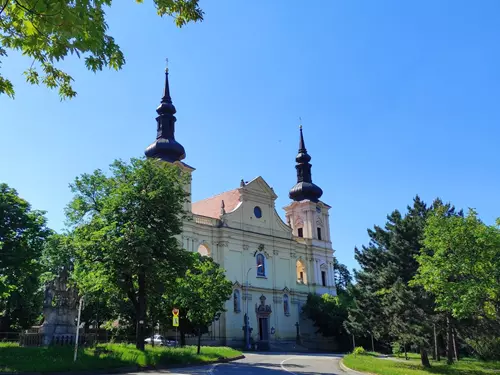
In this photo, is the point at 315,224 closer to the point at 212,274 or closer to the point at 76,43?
the point at 212,274

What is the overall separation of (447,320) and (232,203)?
118 ft

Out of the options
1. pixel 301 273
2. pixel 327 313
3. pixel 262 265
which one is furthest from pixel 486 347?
pixel 301 273

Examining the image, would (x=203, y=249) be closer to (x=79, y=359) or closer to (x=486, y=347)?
(x=486, y=347)

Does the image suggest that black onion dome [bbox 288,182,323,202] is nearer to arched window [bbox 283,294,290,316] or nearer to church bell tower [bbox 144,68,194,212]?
arched window [bbox 283,294,290,316]

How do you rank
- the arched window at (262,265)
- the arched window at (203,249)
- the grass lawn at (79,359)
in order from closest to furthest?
the grass lawn at (79,359)
the arched window at (203,249)
the arched window at (262,265)

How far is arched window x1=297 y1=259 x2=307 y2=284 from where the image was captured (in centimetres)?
6288

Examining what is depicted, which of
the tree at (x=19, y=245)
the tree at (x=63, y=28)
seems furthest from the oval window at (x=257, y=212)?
the tree at (x=63, y=28)

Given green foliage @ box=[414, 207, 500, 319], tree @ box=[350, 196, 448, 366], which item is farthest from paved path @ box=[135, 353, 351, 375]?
green foliage @ box=[414, 207, 500, 319]

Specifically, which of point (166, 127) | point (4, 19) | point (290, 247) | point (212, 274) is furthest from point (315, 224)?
point (4, 19)

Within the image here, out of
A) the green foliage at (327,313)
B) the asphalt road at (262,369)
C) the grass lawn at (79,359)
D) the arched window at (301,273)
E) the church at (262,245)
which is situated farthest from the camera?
the arched window at (301,273)

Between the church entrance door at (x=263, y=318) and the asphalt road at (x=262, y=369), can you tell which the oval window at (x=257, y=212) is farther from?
the asphalt road at (x=262, y=369)

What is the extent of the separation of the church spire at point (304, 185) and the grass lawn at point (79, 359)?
43.3 metres

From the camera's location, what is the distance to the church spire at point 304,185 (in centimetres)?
Result: 6431

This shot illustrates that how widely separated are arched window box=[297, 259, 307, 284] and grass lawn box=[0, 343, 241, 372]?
41.2m
